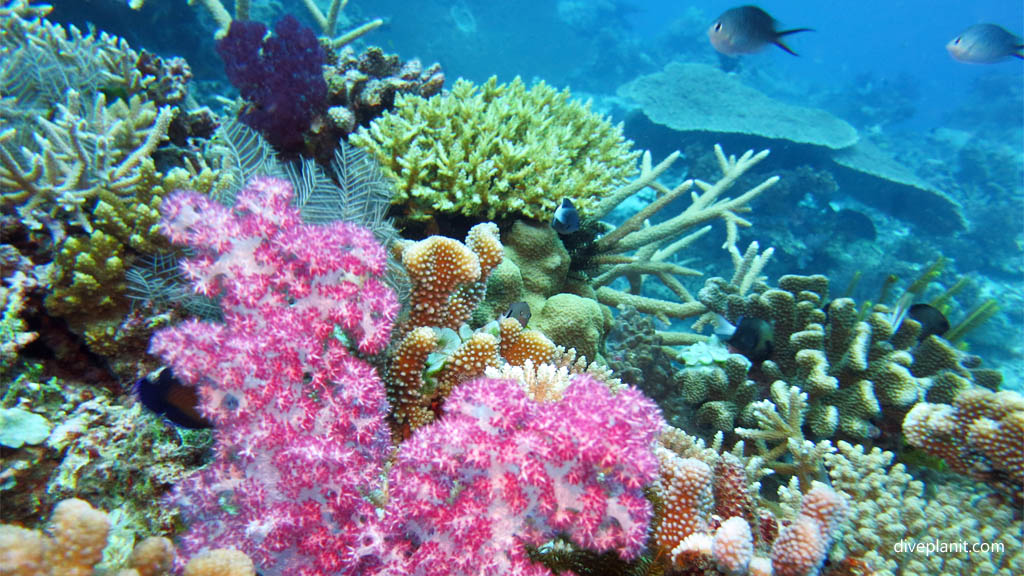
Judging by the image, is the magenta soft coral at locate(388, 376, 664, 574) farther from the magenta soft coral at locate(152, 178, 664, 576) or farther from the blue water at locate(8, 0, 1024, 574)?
the blue water at locate(8, 0, 1024, 574)

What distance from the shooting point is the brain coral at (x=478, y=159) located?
122 inches

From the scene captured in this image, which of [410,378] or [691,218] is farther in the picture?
[691,218]

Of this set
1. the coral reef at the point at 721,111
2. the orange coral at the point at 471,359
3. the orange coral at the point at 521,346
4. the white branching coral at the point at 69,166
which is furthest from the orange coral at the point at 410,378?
the coral reef at the point at 721,111

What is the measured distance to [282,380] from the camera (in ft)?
5.35

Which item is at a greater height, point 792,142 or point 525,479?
point 792,142

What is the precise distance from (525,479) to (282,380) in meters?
0.93

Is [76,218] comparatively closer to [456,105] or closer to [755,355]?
[456,105]

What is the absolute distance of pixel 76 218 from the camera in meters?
2.35

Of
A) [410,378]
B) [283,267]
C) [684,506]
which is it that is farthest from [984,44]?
[283,267]

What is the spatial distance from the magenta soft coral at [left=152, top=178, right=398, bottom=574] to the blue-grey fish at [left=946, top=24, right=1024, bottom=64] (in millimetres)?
11351

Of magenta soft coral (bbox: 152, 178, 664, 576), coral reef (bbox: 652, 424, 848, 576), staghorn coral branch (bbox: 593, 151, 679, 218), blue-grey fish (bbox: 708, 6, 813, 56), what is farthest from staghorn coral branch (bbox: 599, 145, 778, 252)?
magenta soft coral (bbox: 152, 178, 664, 576)

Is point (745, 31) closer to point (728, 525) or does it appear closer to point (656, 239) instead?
point (656, 239)

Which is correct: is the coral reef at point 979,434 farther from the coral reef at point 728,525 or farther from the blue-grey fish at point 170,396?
the blue-grey fish at point 170,396

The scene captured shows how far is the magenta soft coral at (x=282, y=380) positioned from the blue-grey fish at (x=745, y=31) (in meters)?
5.84
